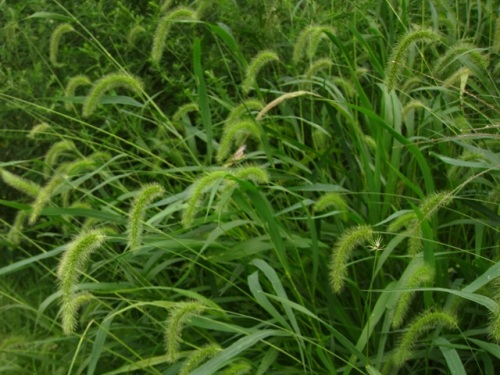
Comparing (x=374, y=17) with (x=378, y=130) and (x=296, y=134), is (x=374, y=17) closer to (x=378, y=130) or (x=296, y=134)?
(x=296, y=134)

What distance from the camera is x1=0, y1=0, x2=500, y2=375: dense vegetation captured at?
249 cm

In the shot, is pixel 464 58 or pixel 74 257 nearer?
pixel 74 257

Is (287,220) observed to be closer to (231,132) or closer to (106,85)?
(231,132)

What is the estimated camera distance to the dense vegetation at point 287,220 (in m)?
2.49

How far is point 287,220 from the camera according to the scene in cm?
320

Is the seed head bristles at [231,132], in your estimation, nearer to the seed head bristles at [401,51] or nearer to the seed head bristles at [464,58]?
the seed head bristles at [401,51]

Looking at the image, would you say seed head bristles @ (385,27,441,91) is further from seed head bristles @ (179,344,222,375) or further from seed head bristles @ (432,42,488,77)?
seed head bristles @ (179,344,222,375)

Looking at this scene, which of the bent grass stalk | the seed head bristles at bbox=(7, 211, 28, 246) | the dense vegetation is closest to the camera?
the bent grass stalk

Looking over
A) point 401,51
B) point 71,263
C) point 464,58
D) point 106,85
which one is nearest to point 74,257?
point 71,263

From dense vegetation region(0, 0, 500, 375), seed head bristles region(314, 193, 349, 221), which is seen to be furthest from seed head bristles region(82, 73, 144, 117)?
seed head bristles region(314, 193, 349, 221)

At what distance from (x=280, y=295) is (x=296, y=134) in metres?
1.20

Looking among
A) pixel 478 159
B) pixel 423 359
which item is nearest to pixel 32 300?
pixel 423 359

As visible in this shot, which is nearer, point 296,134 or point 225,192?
point 225,192

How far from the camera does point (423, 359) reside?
2816 mm
